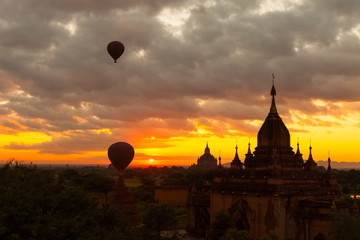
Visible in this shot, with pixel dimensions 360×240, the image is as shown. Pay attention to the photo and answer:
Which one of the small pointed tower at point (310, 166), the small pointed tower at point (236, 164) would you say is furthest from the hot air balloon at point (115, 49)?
the small pointed tower at point (310, 166)

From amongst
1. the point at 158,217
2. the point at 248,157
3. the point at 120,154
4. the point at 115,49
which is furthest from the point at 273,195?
the point at 120,154

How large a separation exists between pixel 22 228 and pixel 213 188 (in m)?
28.4

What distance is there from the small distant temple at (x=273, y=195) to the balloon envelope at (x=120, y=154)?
1762 cm

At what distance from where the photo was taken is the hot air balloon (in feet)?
169

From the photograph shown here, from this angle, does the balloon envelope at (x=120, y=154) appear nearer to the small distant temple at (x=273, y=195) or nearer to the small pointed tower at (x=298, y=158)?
the small distant temple at (x=273, y=195)

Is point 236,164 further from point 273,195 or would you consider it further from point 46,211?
point 46,211

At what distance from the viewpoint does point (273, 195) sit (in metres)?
38.2

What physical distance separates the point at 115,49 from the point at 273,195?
89.8ft

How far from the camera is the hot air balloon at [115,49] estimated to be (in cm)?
5162

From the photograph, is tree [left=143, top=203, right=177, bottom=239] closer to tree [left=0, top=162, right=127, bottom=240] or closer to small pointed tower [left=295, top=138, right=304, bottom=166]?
small pointed tower [left=295, top=138, right=304, bottom=166]

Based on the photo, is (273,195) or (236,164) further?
(236,164)

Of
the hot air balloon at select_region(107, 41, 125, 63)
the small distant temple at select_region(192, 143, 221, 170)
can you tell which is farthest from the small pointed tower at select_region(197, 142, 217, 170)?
the hot air balloon at select_region(107, 41, 125, 63)

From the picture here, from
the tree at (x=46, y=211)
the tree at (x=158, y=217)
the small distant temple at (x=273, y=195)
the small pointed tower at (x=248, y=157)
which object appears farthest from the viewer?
the small pointed tower at (x=248, y=157)

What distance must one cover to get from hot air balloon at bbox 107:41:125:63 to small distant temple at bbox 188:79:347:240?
2013cm
